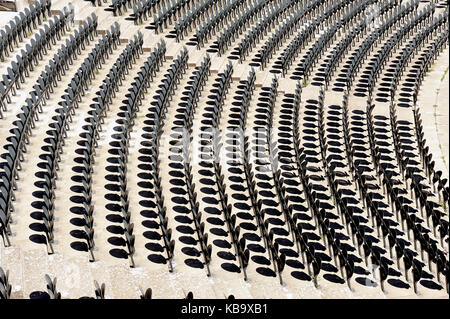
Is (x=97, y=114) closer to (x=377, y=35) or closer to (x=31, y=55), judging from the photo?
(x=31, y=55)

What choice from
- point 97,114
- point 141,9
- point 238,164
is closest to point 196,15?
point 141,9

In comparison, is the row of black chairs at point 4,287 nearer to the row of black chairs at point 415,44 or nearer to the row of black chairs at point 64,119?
the row of black chairs at point 64,119

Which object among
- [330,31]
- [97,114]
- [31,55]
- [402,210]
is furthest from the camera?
[330,31]

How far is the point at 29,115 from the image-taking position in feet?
45.3

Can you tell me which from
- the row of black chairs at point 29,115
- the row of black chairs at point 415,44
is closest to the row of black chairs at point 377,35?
the row of black chairs at point 415,44

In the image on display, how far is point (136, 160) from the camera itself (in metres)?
13.6

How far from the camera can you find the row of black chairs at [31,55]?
14939 mm

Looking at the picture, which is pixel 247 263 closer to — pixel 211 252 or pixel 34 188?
pixel 211 252

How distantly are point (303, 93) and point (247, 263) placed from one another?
666 cm

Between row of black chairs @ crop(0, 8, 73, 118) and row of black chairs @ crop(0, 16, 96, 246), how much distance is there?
1.21 feet

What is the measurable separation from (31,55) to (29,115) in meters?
2.76

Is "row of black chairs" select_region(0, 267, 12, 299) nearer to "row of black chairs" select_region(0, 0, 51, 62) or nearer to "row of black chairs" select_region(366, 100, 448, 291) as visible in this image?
"row of black chairs" select_region(366, 100, 448, 291)

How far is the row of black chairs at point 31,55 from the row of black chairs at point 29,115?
1.21 ft
